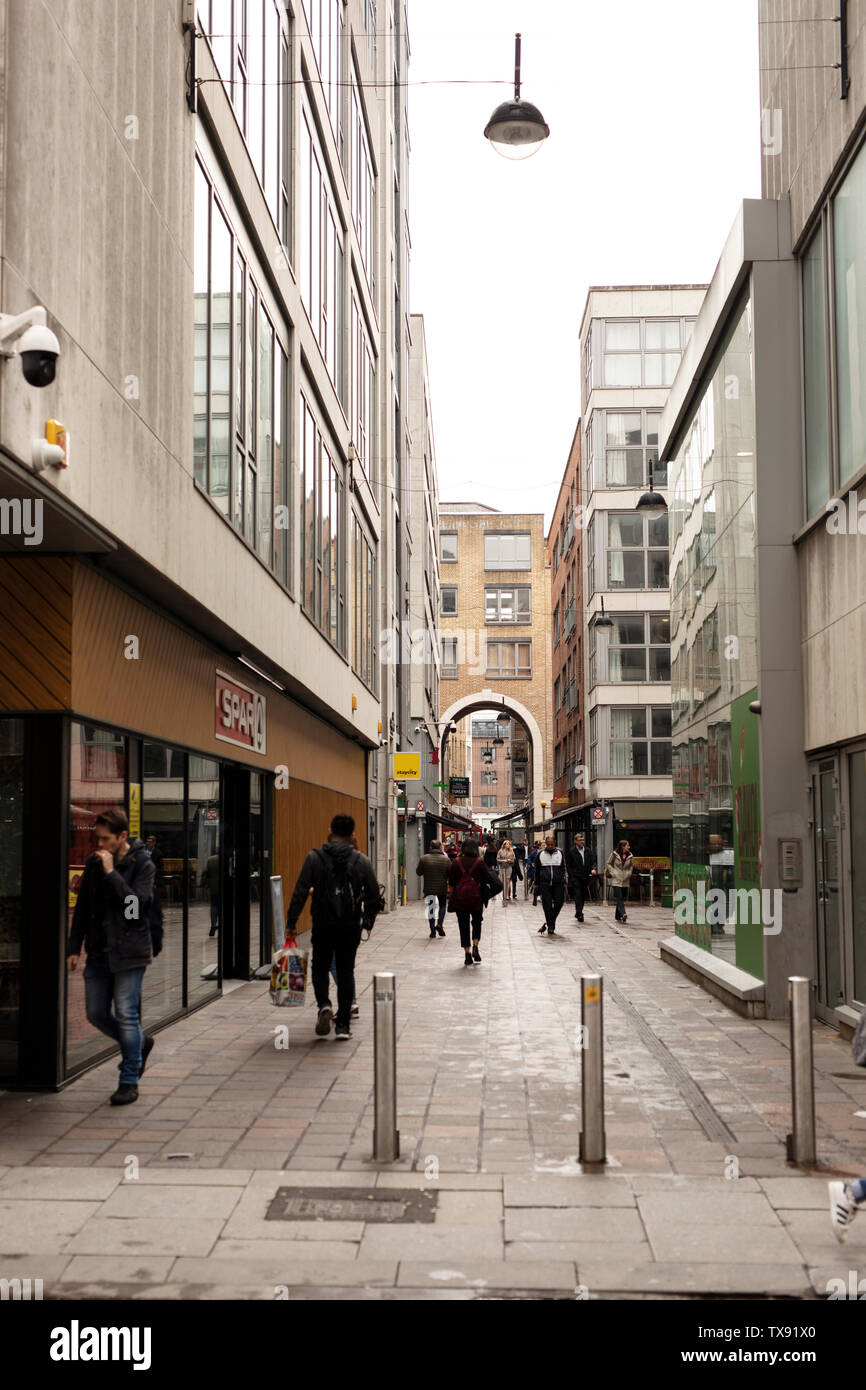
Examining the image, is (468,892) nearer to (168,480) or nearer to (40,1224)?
(168,480)

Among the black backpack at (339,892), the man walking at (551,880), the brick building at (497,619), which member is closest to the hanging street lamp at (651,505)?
the man walking at (551,880)

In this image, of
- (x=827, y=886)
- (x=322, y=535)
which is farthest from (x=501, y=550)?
(x=827, y=886)

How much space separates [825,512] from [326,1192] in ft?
24.1

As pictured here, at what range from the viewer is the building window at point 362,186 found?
2656 centimetres

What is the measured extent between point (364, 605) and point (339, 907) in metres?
19.0

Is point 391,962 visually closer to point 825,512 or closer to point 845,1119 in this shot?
point 825,512

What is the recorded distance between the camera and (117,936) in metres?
8.24

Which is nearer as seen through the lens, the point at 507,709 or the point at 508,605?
the point at 507,709

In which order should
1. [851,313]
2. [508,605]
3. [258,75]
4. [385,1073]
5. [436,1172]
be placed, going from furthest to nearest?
1. [508,605]
2. [258,75]
3. [851,313]
4. [385,1073]
5. [436,1172]

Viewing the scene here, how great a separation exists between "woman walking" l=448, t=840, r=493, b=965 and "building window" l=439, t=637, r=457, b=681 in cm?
6103

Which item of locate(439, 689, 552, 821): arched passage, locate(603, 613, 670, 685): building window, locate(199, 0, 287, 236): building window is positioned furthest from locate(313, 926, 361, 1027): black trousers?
locate(439, 689, 552, 821): arched passage

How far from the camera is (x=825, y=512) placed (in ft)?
37.5

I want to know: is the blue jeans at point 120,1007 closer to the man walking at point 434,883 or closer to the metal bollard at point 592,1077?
the metal bollard at point 592,1077
